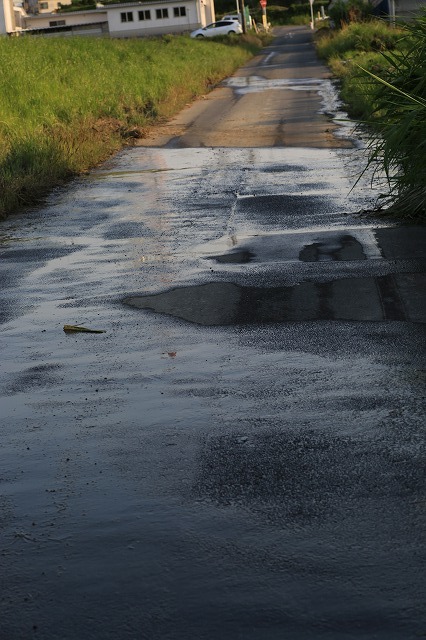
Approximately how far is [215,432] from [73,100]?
67.0 ft

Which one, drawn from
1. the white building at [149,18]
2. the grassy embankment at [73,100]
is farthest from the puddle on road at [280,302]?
the white building at [149,18]

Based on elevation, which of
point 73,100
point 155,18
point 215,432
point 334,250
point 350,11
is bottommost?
point 334,250

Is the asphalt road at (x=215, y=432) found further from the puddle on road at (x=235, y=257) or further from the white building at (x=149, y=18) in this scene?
the white building at (x=149, y=18)

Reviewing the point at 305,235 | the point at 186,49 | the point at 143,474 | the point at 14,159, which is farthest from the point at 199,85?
the point at 143,474

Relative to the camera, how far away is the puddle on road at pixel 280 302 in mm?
8023

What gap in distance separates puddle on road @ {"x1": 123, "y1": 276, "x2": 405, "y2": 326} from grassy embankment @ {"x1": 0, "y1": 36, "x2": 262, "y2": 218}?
613 centimetres

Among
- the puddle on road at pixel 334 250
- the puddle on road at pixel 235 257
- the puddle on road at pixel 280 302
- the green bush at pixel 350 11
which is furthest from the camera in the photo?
the green bush at pixel 350 11

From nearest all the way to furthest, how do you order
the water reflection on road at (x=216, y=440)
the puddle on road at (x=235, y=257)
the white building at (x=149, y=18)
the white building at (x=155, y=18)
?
the water reflection on road at (x=216, y=440) < the puddle on road at (x=235, y=257) < the white building at (x=149, y=18) < the white building at (x=155, y=18)

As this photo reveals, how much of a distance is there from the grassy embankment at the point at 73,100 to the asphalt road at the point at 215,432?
484 centimetres

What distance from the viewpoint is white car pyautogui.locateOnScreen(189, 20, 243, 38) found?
84.1m

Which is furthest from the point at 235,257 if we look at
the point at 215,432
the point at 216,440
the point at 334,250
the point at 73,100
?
the point at 73,100

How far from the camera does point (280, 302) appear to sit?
28.0 ft

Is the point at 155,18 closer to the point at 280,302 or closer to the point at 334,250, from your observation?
the point at 334,250

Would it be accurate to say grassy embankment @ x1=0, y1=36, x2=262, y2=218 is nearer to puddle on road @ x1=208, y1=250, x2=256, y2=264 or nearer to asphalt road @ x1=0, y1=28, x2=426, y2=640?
puddle on road @ x1=208, y1=250, x2=256, y2=264
